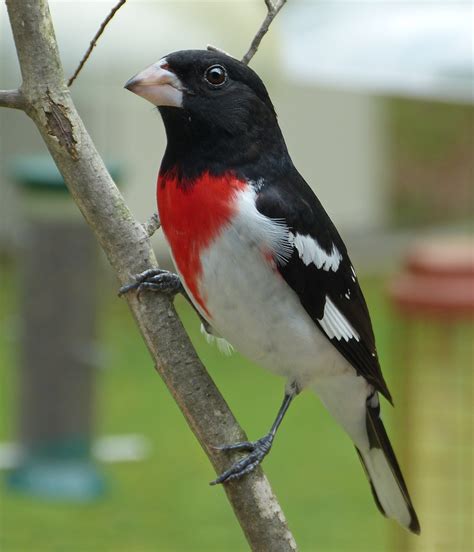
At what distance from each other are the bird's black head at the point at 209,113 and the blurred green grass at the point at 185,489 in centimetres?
519

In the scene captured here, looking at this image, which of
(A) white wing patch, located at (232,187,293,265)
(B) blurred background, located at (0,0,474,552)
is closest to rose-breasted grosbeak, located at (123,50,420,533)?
(A) white wing patch, located at (232,187,293,265)

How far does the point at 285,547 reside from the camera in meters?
2.67

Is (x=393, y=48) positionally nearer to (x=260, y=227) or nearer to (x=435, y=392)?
(x=435, y=392)

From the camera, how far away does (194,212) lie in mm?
2984

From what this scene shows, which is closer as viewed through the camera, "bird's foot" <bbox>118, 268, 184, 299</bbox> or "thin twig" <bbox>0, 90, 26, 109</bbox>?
"thin twig" <bbox>0, 90, 26, 109</bbox>

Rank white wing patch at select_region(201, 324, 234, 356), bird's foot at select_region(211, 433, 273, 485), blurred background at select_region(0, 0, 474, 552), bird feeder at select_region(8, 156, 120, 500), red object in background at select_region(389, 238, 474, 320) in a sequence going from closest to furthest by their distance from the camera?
bird's foot at select_region(211, 433, 273, 485) → white wing patch at select_region(201, 324, 234, 356) → red object in background at select_region(389, 238, 474, 320) → blurred background at select_region(0, 0, 474, 552) → bird feeder at select_region(8, 156, 120, 500)

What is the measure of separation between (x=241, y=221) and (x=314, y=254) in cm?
28

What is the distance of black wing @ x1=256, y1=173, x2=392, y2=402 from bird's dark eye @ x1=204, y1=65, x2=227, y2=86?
12.4 inches

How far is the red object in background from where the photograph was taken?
4848 mm

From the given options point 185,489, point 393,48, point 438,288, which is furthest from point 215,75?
point 393,48

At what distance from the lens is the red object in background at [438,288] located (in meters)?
4.85

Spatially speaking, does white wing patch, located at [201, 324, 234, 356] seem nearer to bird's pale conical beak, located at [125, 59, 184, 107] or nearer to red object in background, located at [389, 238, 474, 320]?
bird's pale conical beak, located at [125, 59, 184, 107]

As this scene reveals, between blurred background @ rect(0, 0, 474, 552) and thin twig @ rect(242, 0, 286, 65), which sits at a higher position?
thin twig @ rect(242, 0, 286, 65)

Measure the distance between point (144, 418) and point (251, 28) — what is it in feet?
12.6
